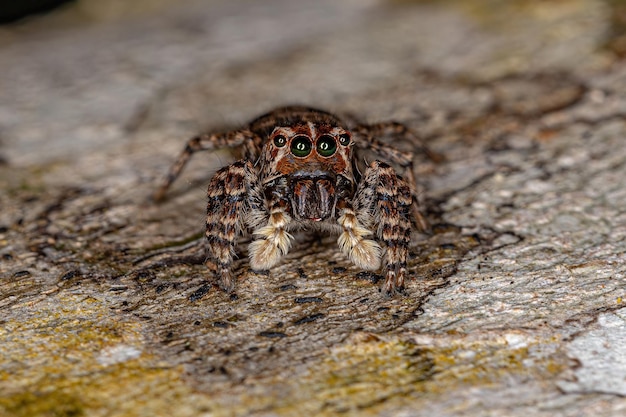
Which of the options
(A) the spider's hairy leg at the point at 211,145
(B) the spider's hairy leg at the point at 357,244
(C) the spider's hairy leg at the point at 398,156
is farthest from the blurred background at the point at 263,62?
(B) the spider's hairy leg at the point at 357,244

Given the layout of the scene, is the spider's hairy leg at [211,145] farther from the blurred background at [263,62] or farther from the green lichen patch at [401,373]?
the green lichen patch at [401,373]

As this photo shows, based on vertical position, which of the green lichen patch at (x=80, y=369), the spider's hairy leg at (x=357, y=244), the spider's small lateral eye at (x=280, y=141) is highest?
the spider's small lateral eye at (x=280, y=141)

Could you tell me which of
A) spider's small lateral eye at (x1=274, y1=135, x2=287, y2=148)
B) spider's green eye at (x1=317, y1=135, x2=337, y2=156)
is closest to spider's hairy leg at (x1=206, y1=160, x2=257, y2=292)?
spider's small lateral eye at (x1=274, y1=135, x2=287, y2=148)

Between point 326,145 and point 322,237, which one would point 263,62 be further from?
point 326,145

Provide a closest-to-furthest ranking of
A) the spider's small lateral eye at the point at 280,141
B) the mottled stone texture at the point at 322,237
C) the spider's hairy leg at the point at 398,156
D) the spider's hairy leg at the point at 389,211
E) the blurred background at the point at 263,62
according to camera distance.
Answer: the mottled stone texture at the point at 322,237, the spider's hairy leg at the point at 389,211, the spider's small lateral eye at the point at 280,141, the spider's hairy leg at the point at 398,156, the blurred background at the point at 263,62

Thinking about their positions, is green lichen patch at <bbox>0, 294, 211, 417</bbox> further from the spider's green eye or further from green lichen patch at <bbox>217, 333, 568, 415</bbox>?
the spider's green eye

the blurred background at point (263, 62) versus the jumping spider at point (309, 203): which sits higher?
the blurred background at point (263, 62)
